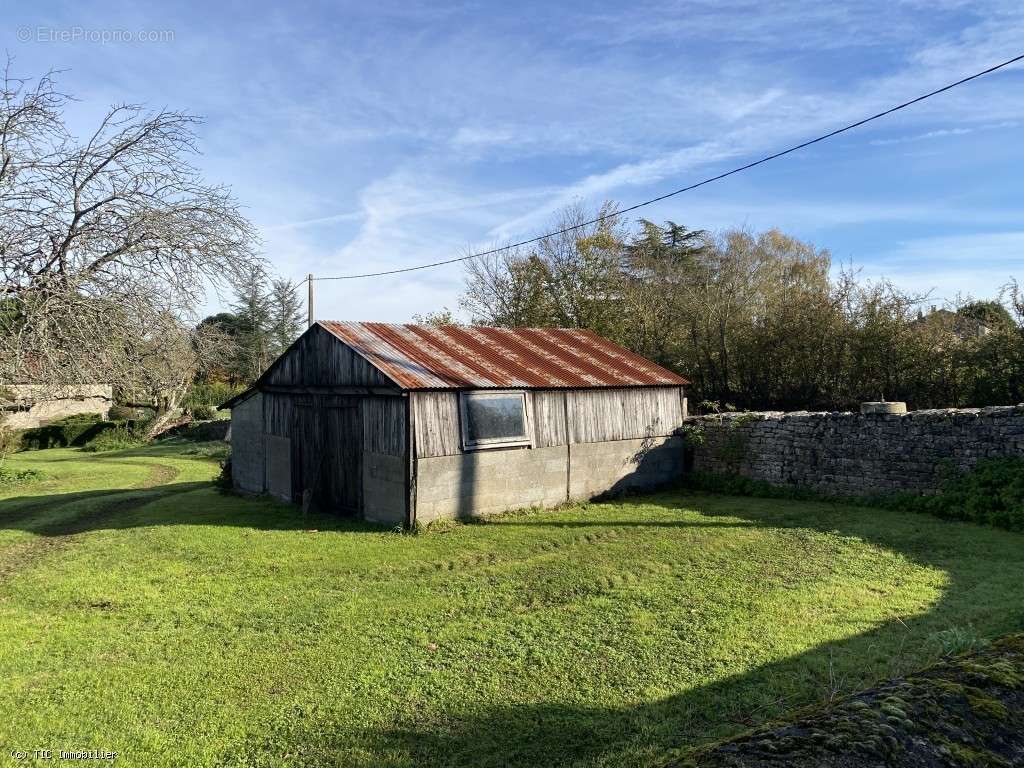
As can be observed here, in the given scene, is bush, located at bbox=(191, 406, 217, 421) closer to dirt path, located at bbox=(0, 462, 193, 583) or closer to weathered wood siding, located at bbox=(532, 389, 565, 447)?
dirt path, located at bbox=(0, 462, 193, 583)

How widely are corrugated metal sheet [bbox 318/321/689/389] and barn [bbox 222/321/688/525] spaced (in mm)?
57

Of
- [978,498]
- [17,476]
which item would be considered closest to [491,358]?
[978,498]

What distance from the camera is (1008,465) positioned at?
1254cm

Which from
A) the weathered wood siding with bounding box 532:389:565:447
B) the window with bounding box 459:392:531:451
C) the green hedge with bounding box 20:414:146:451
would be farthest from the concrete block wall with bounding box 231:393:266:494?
the green hedge with bounding box 20:414:146:451

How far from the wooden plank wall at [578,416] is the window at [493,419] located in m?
0.24

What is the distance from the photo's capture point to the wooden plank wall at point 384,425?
41.7ft

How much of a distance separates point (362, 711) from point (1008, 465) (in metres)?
12.9

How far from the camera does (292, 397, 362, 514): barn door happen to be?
14078 mm

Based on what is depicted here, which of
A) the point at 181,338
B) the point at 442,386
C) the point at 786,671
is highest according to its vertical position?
the point at 181,338

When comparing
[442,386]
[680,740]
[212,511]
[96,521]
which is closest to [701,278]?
[442,386]

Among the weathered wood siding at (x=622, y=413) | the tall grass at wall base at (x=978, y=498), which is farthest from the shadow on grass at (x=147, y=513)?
the tall grass at wall base at (x=978, y=498)

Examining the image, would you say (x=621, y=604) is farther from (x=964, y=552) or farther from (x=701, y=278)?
(x=701, y=278)

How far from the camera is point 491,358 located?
1571 cm

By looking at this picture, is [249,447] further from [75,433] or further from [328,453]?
[75,433]
